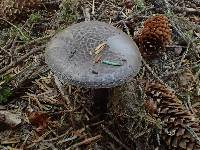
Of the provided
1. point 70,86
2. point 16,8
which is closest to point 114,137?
point 70,86

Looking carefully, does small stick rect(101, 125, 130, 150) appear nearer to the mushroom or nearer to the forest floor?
the forest floor

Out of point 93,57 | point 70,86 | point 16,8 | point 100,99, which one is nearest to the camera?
point 93,57

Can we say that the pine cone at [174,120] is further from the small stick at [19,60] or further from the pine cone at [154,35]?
the small stick at [19,60]

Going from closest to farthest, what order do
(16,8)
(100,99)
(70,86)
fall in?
(100,99)
(70,86)
(16,8)

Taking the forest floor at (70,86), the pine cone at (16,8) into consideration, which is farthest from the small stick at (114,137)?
the pine cone at (16,8)

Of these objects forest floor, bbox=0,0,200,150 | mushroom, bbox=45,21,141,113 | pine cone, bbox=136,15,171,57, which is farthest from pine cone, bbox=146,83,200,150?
pine cone, bbox=136,15,171,57

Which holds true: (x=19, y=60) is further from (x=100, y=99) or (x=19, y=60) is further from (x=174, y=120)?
(x=174, y=120)
